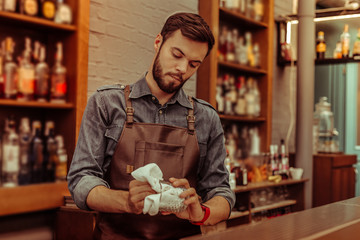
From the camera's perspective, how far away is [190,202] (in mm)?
1258

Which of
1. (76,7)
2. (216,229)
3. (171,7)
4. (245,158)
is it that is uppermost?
(171,7)

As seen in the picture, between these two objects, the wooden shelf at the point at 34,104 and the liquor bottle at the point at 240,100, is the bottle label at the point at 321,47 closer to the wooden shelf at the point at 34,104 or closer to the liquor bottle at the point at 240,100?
the liquor bottle at the point at 240,100

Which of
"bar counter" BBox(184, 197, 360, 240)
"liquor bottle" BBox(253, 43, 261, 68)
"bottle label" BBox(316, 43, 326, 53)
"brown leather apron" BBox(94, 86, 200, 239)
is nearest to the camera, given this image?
"bar counter" BBox(184, 197, 360, 240)

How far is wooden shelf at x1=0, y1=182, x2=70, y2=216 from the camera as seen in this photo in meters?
2.03

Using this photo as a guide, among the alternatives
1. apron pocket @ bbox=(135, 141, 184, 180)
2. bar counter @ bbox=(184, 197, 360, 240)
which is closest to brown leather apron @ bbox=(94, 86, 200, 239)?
apron pocket @ bbox=(135, 141, 184, 180)

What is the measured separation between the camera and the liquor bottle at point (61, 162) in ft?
7.62

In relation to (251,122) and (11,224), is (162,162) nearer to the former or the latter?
(11,224)

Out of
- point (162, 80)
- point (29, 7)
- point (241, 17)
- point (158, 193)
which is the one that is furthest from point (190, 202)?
point (241, 17)

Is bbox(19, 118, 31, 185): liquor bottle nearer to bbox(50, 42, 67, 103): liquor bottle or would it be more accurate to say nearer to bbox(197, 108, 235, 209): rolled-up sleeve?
bbox(50, 42, 67, 103): liquor bottle

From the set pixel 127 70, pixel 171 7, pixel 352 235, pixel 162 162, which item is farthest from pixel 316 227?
pixel 171 7

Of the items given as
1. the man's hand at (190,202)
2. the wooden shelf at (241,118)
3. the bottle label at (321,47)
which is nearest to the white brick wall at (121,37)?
the wooden shelf at (241,118)

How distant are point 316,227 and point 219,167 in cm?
85

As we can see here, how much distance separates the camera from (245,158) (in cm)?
368

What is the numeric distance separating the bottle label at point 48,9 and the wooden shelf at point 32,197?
2.90 feet
